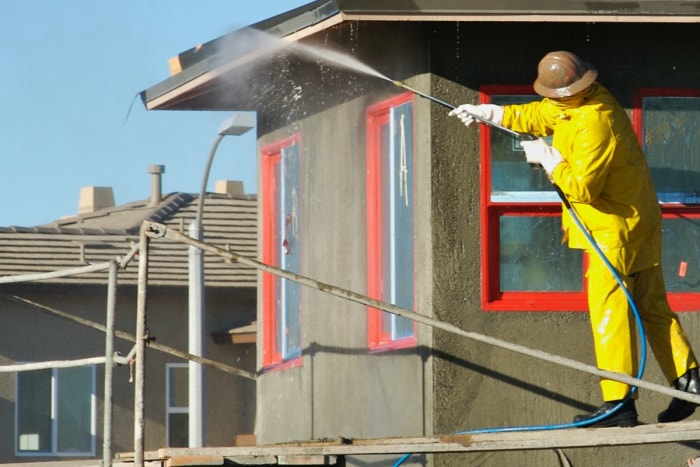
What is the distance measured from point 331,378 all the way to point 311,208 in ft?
4.37

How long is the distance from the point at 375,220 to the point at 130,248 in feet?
63.2

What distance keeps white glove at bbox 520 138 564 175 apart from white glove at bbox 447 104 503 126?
1.68ft

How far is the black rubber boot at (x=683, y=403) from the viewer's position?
10047 millimetres

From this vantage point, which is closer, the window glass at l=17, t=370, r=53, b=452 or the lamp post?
the lamp post

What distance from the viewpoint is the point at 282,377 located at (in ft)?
46.0

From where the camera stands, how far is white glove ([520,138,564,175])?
9.82 metres

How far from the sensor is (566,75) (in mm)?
9953

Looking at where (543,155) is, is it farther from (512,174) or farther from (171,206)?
(171,206)

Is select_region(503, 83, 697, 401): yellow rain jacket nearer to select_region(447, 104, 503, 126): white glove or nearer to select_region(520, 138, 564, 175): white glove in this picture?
select_region(520, 138, 564, 175): white glove

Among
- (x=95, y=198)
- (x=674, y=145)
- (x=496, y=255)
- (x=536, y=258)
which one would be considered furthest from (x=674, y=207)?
(x=95, y=198)

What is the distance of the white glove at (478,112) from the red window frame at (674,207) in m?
1.23

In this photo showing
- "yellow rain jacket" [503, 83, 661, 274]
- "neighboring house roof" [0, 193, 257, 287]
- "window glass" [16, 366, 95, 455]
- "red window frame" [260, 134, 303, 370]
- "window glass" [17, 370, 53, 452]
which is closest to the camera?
"yellow rain jacket" [503, 83, 661, 274]

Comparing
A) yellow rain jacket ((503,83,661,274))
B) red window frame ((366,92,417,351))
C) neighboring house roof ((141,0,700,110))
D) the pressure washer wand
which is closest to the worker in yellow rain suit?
yellow rain jacket ((503,83,661,274))

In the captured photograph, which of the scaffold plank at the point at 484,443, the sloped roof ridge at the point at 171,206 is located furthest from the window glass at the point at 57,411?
the scaffold plank at the point at 484,443
